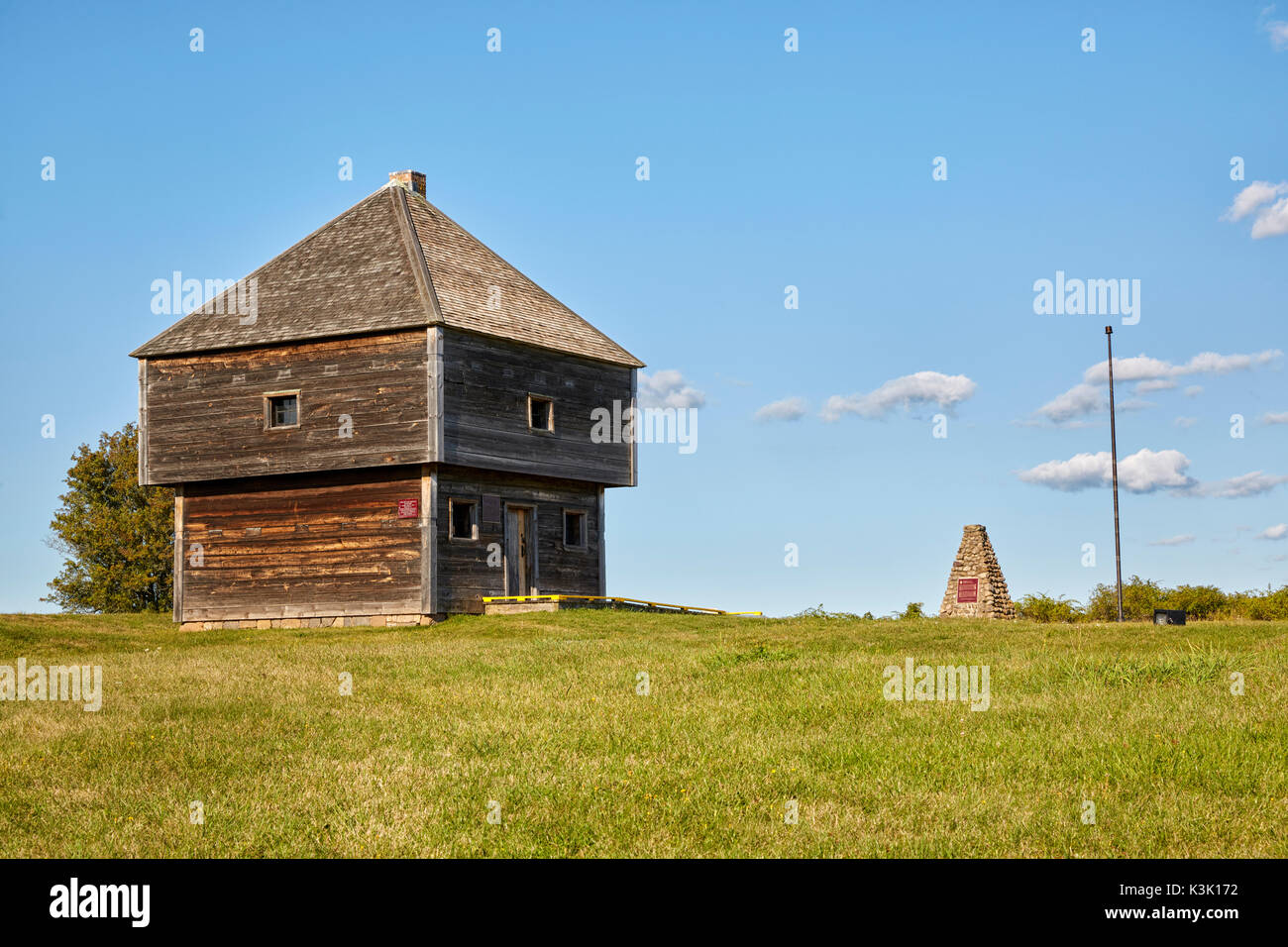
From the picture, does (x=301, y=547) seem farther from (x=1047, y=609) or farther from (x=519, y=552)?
(x=1047, y=609)

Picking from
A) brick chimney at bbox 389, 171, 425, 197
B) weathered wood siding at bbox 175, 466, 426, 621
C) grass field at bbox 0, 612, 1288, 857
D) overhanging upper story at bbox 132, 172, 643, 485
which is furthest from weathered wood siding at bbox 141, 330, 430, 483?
grass field at bbox 0, 612, 1288, 857

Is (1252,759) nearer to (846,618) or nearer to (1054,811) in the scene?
(1054,811)

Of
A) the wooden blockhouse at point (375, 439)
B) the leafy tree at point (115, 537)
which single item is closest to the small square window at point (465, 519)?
the wooden blockhouse at point (375, 439)

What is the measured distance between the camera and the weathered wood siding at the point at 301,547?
30.3 meters

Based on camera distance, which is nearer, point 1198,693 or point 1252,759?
point 1252,759

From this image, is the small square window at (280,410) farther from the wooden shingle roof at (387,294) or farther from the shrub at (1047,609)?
the shrub at (1047,609)

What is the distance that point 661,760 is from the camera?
10906mm

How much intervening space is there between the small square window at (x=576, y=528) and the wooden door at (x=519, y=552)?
1586 mm

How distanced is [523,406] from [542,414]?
1.17m

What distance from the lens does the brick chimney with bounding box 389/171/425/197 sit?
36844 millimetres

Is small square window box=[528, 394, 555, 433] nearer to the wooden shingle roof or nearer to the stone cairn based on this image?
the wooden shingle roof

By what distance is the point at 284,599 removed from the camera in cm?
3131
